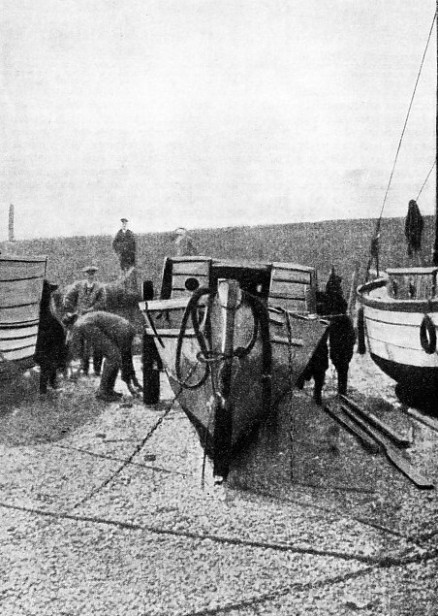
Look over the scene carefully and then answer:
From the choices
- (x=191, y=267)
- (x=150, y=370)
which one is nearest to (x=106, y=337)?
(x=150, y=370)

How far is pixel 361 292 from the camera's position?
9.59m

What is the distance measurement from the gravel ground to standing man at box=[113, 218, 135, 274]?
10634mm

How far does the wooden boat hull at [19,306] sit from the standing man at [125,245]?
7.17m

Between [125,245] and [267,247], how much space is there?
328 inches

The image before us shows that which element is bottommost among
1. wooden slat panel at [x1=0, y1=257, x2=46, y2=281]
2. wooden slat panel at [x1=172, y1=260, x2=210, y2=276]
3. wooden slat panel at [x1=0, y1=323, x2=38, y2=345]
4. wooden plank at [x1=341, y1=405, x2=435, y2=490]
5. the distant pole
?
wooden plank at [x1=341, y1=405, x2=435, y2=490]

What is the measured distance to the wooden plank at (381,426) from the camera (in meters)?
5.89

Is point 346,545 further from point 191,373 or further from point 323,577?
point 191,373

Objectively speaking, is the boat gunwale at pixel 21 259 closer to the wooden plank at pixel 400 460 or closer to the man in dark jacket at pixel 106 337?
the man in dark jacket at pixel 106 337

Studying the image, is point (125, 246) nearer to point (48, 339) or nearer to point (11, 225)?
point (48, 339)

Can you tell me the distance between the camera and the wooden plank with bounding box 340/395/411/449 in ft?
19.3

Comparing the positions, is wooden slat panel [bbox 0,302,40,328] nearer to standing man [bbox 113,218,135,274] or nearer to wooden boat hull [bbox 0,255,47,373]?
wooden boat hull [bbox 0,255,47,373]

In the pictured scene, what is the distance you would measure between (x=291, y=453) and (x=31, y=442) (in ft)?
10.4

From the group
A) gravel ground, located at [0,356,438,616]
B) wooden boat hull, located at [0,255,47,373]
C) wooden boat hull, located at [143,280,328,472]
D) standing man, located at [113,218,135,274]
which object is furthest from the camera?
standing man, located at [113,218,135,274]

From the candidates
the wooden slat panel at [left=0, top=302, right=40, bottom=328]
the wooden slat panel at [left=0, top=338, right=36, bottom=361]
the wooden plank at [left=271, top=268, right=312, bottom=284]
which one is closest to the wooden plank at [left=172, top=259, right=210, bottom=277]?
the wooden plank at [left=271, top=268, right=312, bottom=284]
